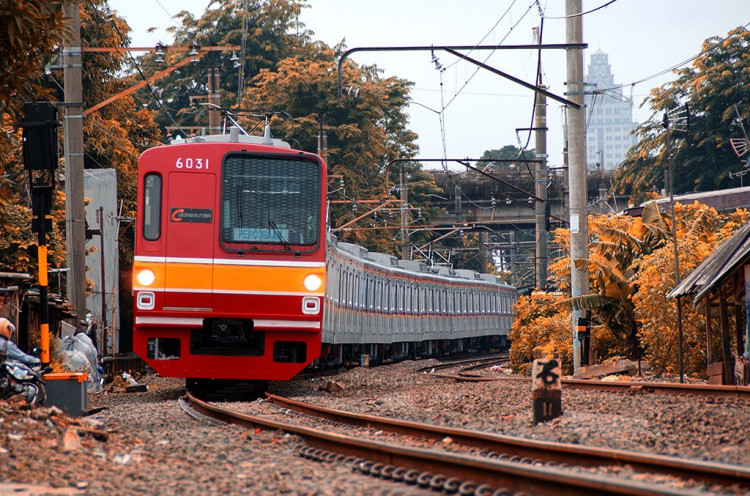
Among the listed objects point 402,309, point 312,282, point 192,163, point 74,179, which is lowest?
point 402,309

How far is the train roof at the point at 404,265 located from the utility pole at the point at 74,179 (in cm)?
407

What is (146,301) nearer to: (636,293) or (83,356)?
(83,356)

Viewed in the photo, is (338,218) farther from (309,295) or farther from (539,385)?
(539,385)

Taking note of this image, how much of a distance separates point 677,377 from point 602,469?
40.8 ft

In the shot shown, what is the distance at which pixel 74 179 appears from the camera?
54.3 ft

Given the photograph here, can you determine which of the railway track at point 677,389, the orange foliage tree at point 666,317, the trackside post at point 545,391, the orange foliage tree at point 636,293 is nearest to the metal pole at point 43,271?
the trackside post at point 545,391

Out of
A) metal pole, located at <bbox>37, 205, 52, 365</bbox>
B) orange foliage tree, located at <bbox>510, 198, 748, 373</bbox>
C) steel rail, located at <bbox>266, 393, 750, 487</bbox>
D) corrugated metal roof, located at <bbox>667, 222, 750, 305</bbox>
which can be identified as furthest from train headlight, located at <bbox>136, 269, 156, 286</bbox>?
orange foliage tree, located at <bbox>510, 198, 748, 373</bbox>

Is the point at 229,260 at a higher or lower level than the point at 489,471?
higher

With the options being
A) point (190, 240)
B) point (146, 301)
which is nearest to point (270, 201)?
point (190, 240)

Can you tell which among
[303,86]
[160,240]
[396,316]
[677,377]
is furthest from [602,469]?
[303,86]

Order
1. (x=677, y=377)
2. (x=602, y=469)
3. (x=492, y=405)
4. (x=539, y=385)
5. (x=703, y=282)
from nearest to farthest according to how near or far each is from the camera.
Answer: (x=602, y=469) → (x=539, y=385) → (x=492, y=405) → (x=703, y=282) → (x=677, y=377)

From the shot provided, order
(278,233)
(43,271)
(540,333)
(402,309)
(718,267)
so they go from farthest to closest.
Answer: (402,309) → (540,333) → (718,267) → (278,233) → (43,271)

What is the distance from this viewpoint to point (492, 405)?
12.3 meters

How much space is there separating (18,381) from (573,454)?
606 cm
